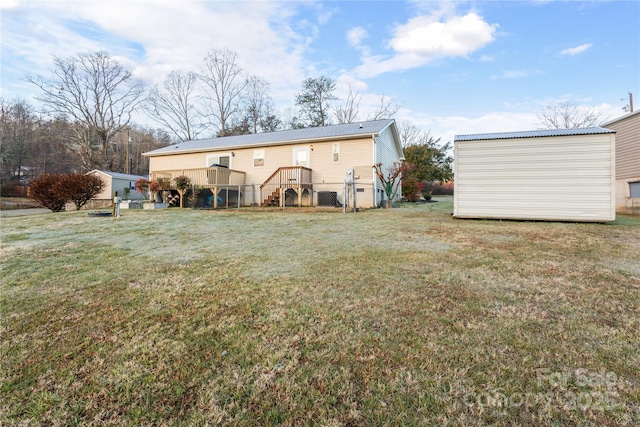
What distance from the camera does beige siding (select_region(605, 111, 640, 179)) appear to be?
9836 mm

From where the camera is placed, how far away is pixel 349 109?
2752 centimetres

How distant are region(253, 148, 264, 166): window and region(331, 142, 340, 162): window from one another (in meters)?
4.11

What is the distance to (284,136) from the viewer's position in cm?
1498

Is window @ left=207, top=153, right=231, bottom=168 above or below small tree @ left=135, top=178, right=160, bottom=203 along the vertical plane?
above

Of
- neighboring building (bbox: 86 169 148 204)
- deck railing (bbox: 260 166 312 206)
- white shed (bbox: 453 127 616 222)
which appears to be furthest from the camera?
neighboring building (bbox: 86 169 148 204)

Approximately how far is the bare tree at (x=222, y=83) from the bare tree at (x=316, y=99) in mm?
6613

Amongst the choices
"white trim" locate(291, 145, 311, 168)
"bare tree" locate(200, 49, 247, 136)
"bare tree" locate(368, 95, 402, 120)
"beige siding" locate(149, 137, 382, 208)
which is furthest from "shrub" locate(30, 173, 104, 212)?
"bare tree" locate(368, 95, 402, 120)

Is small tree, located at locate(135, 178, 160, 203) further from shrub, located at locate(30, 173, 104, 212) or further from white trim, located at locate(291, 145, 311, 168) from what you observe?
white trim, located at locate(291, 145, 311, 168)

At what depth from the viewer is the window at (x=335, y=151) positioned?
13110mm

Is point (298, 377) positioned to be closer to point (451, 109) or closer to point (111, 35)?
point (111, 35)

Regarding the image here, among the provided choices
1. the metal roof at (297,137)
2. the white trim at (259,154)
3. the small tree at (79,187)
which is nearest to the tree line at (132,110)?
the metal roof at (297,137)

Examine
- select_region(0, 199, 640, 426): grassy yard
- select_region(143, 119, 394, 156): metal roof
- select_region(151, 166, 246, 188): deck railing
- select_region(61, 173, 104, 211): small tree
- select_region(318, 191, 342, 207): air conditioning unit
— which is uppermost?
select_region(143, 119, 394, 156): metal roof

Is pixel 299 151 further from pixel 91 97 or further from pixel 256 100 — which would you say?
pixel 91 97

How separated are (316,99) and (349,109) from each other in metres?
3.67
